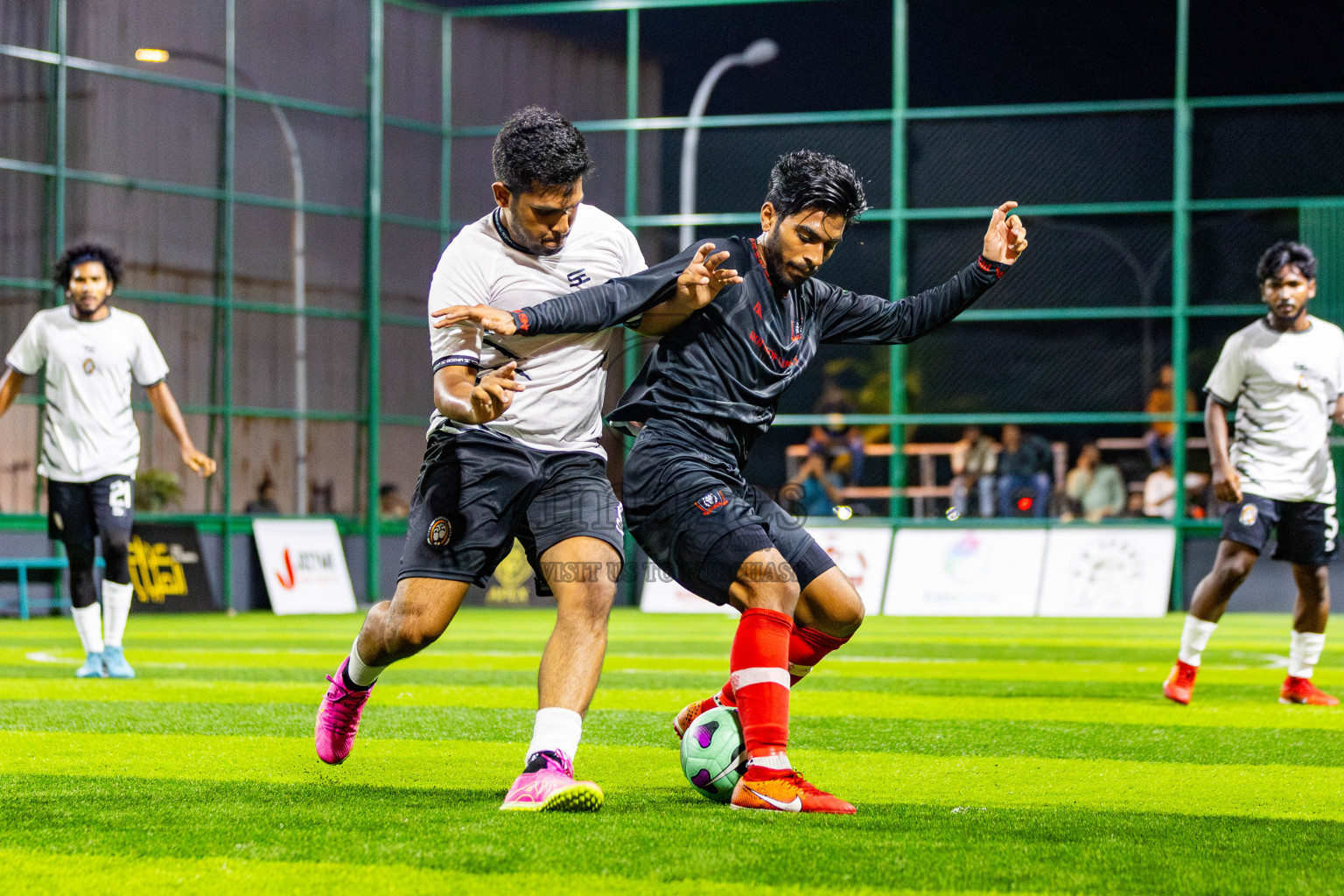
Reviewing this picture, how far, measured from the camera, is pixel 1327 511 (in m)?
8.56

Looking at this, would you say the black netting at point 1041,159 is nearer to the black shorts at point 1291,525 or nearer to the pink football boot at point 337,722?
the black shorts at point 1291,525

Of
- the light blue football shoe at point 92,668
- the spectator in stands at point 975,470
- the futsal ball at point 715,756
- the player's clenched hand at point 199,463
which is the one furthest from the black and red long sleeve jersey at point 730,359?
the spectator in stands at point 975,470

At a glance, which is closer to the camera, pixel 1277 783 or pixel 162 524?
pixel 1277 783

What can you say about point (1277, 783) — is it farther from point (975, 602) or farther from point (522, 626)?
point (975, 602)

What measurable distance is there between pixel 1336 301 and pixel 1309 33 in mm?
3878

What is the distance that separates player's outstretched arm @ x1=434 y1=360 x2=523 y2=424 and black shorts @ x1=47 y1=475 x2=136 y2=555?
5.01 meters

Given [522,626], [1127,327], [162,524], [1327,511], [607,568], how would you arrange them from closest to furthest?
[607,568], [1327,511], [522,626], [162,524], [1127,327]

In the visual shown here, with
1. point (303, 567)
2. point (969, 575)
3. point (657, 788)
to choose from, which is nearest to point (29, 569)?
point (303, 567)

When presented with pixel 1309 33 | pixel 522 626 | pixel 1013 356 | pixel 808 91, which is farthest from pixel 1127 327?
pixel 522 626

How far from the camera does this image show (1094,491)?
20.7m

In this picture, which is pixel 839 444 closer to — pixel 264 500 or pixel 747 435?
pixel 264 500

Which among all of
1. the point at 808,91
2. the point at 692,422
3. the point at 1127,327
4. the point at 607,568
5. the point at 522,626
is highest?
the point at 808,91

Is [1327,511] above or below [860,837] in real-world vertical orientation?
above

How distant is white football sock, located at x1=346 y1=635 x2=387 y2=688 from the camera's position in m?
5.36
